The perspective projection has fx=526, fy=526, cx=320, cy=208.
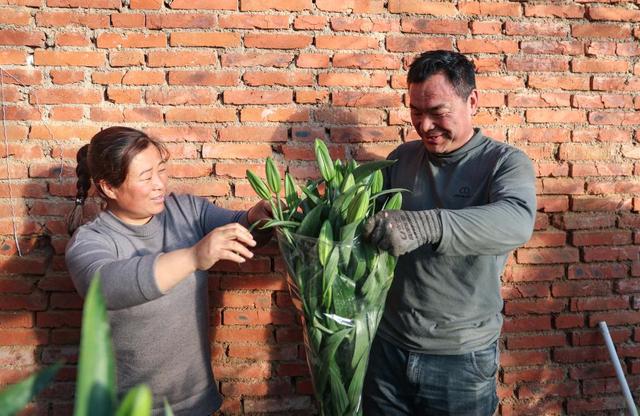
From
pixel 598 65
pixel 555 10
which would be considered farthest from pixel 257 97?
pixel 598 65

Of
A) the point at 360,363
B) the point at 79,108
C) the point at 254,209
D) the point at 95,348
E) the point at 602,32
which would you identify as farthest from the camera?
the point at 602,32

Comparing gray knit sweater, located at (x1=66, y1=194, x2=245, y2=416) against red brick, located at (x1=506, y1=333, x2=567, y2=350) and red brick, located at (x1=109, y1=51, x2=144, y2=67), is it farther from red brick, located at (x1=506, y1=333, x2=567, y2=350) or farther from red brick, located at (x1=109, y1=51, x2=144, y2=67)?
red brick, located at (x1=506, y1=333, x2=567, y2=350)

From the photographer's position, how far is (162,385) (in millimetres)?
1694

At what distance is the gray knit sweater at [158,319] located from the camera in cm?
164

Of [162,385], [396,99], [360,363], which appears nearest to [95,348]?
[360,363]

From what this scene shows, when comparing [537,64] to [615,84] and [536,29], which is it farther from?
[615,84]

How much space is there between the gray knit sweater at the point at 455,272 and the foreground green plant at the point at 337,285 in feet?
0.99

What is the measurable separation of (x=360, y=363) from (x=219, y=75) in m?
1.29

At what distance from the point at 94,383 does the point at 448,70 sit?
149 centimetres

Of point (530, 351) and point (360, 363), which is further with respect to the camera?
point (530, 351)

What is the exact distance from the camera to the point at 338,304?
1440 mm

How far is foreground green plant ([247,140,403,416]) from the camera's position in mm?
1431

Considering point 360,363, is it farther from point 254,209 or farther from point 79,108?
point 79,108

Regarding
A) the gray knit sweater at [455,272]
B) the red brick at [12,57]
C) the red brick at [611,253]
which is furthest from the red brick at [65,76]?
the red brick at [611,253]
